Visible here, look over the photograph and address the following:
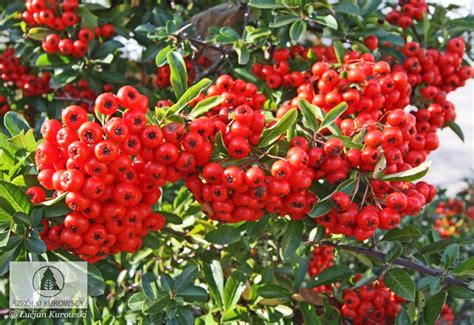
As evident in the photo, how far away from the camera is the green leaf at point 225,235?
206 cm

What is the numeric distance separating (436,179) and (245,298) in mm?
9312

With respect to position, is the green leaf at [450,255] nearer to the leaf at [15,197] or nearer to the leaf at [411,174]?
the leaf at [411,174]

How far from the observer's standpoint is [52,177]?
157cm

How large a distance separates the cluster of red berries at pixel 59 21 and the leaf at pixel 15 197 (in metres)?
1.19

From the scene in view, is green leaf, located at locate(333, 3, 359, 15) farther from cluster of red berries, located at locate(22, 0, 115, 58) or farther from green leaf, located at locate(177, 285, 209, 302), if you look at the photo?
green leaf, located at locate(177, 285, 209, 302)

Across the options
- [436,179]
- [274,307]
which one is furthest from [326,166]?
[436,179]

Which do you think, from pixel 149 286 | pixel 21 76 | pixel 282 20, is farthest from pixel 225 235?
pixel 21 76

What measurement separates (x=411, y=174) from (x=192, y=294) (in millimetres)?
939

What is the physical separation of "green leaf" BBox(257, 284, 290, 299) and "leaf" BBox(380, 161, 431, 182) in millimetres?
800

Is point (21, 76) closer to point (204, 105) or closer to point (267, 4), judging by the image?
point (267, 4)

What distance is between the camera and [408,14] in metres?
2.78

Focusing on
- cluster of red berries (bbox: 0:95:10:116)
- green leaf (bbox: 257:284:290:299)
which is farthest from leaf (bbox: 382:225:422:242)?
cluster of red berries (bbox: 0:95:10:116)

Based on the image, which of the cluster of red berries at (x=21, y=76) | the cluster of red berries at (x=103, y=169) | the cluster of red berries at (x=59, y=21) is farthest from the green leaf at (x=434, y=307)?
the cluster of red berries at (x=21, y=76)

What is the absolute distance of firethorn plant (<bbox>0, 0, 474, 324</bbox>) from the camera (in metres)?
1.59
